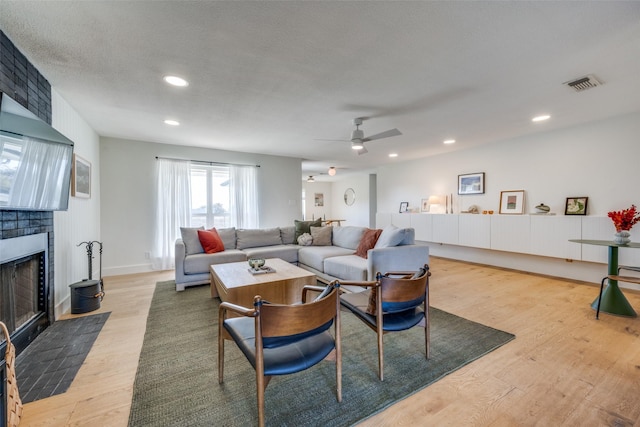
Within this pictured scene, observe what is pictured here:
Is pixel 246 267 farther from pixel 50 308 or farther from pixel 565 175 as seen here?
pixel 565 175

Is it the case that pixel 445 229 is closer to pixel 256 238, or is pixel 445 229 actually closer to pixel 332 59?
pixel 256 238

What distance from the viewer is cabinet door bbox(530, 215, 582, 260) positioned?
12.4 feet

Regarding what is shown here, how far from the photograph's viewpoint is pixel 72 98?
292cm

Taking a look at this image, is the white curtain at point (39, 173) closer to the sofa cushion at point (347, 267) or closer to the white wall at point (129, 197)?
the white wall at point (129, 197)

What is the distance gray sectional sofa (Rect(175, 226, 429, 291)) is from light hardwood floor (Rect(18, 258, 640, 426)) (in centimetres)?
67

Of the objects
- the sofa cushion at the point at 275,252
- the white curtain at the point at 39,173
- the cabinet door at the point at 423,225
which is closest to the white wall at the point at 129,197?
the sofa cushion at the point at 275,252

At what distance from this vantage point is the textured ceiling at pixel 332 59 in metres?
1.63

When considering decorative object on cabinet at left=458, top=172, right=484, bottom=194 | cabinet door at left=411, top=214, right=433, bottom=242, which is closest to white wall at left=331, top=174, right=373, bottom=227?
cabinet door at left=411, top=214, right=433, bottom=242

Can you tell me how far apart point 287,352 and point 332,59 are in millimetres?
2135

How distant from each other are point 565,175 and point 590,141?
0.54 metres

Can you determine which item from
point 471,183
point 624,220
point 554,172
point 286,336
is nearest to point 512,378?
point 286,336

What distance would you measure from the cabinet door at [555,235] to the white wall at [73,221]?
632 cm

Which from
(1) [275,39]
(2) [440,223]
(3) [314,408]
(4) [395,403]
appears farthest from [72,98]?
(2) [440,223]

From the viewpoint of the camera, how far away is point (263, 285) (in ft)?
8.29
